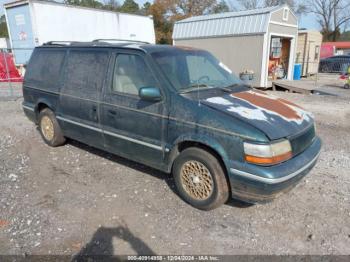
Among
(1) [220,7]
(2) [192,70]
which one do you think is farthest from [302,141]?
(1) [220,7]

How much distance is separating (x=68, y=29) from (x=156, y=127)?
12.6 metres

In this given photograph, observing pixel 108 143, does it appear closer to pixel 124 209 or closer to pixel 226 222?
pixel 124 209

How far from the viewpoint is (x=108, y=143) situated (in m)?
4.32

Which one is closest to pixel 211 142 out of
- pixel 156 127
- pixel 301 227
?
pixel 156 127

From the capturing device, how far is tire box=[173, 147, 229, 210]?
3.22m

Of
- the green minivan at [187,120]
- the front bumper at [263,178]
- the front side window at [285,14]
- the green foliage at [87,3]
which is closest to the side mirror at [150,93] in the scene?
the green minivan at [187,120]

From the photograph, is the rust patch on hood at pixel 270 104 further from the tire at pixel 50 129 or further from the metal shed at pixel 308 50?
the metal shed at pixel 308 50

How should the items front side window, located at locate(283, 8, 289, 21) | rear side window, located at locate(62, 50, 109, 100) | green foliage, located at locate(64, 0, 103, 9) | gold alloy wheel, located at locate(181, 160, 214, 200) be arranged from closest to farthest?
1. gold alloy wheel, located at locate(181, 160, 214, 200)
2. rear side window, located at locate(62, 50, 109, 100)
3. front side window, located at locate(283, 8, 289, 21)
4. green foliage, located at locate(64, 0, 103, 9)

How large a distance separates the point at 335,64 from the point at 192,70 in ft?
84.0

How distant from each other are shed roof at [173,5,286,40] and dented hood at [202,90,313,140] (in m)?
11.0

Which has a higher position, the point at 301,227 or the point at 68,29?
the point at 68,29

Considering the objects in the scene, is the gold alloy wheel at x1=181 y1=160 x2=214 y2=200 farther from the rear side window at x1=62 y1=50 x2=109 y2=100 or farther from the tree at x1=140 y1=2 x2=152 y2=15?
the tree at x1=140 y1=2 x2=152 y2=15

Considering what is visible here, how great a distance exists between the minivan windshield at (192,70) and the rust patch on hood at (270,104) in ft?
1.16

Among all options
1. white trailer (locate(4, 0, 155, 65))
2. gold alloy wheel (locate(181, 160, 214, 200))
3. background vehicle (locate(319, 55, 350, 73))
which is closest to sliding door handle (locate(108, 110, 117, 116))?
gold alloy wheel (locate(181, 160, 214, 200))
